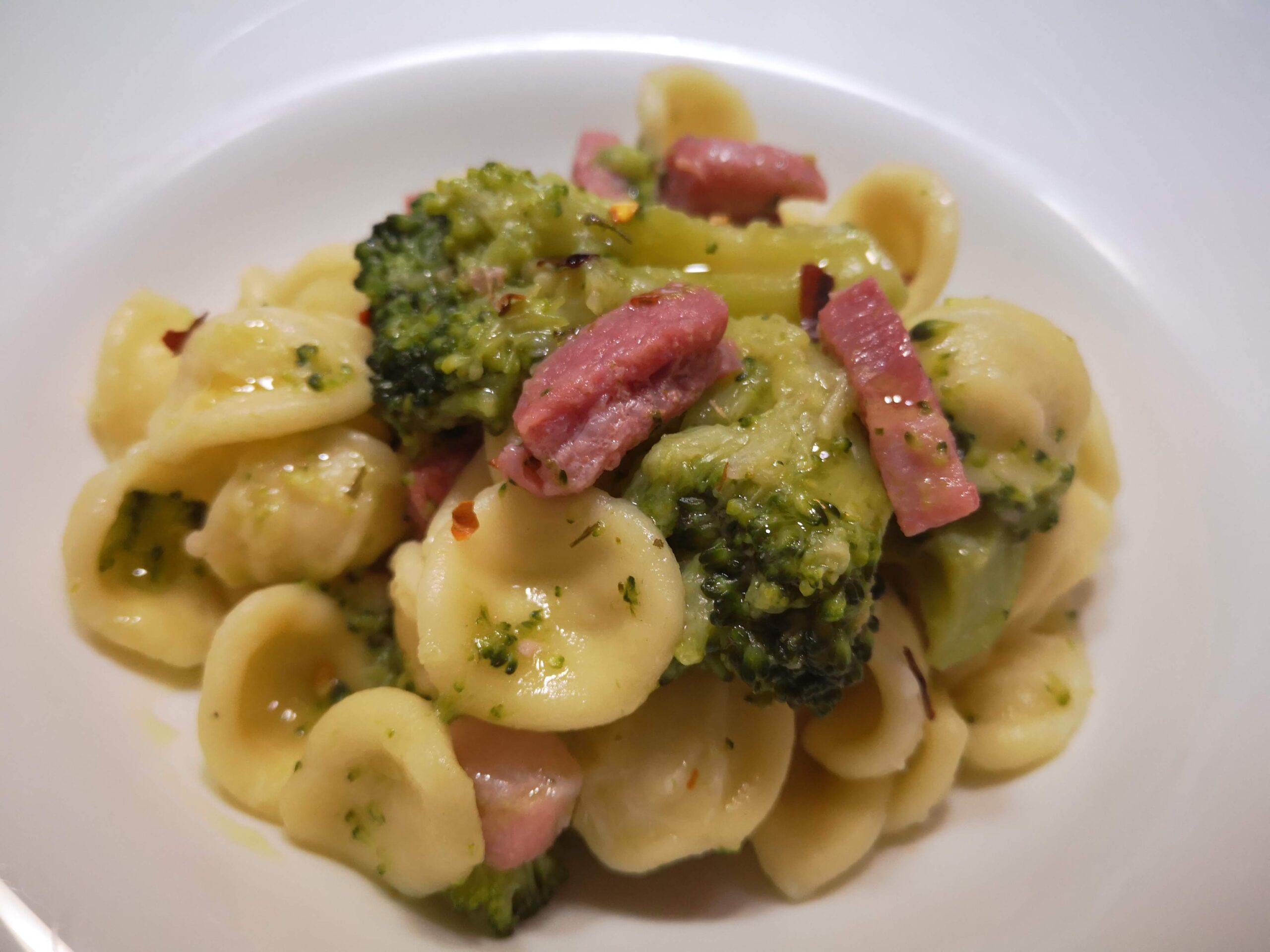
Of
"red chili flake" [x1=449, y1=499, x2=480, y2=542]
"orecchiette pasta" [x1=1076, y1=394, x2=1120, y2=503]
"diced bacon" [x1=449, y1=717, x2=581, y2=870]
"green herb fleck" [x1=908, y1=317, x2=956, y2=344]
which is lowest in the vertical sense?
"diced bacon" [x1=449, y1=717, x2=581, y2=870]

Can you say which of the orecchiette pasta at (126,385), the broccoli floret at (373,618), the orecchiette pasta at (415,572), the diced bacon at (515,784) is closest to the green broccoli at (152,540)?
the orecchiette pasta at (126,385)

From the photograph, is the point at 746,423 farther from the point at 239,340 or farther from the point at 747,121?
the point at 747,121

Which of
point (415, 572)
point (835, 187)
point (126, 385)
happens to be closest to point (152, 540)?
point (126, 385)

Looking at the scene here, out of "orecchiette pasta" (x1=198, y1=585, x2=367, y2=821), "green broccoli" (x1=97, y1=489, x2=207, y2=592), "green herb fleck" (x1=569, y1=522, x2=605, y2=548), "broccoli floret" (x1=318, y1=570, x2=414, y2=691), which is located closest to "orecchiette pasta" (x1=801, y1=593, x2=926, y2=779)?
"green herb fleck" (x1=569, y1=522, x2=605, y2=548)

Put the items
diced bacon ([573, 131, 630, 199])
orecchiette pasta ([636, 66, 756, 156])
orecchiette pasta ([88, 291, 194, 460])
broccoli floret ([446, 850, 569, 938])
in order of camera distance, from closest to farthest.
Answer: broccoli floret ([446, 850, 569, 938]) < orecchiette pasta ([88, 291, 194, 460]) < diced bacon ([573, 131, 630, 199]) < orecchiette pasta ([636, 66, 756, 156])

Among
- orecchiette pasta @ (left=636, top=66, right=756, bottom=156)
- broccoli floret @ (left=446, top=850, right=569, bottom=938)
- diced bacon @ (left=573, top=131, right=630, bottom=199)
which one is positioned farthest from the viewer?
orecchiette pasta @ (left=636, top=66, right=756, bottom=156)

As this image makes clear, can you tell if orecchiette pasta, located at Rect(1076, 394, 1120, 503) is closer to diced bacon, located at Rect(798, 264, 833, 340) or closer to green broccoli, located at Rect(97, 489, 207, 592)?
diced bacon, located at Rect(798, 264, 833, 340)

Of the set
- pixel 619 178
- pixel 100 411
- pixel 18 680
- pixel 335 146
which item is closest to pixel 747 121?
pixel 619 178
